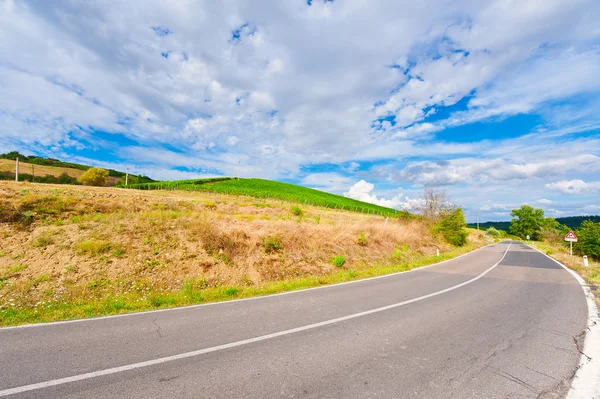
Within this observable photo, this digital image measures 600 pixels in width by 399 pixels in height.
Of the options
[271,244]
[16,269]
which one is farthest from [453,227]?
[16,269]

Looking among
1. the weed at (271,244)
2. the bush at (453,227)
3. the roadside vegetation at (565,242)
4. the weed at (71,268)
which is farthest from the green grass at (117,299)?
the bush at (453,227)

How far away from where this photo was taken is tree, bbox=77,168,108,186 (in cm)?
6781

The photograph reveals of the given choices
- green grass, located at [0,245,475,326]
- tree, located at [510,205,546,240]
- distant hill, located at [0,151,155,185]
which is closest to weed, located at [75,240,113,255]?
green grass, located at [0,245,475,326]

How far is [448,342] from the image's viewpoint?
4.66m

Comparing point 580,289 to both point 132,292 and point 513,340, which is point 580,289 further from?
point 132,292

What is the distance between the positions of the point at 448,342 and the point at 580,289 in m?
8.94

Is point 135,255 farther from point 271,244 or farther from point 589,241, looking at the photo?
point 589,241

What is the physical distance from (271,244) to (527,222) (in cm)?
12207

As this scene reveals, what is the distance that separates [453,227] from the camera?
31625 millimetres

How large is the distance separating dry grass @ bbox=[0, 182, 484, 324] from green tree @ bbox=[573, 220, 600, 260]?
4346cm

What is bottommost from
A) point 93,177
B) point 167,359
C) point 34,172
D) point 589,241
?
point 589,241

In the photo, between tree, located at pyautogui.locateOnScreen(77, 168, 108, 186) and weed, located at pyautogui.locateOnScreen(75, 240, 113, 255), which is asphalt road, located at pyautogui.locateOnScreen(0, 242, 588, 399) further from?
tree, located at pyautogui.locateOnScreen(77, 168, 108, 186)

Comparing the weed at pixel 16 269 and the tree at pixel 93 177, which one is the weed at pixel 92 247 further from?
the tree at pixel 93 177

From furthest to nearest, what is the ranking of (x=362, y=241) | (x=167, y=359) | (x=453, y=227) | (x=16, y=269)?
1. (x=453, y=227)
2. (x=362, y=241)
3. (x=16, y=269)
4. (x=167, y=359)
